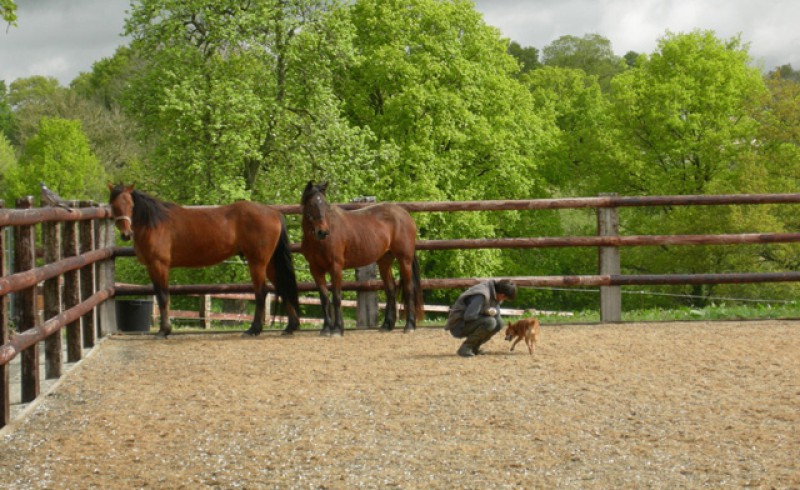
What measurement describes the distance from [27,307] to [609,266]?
7.35m

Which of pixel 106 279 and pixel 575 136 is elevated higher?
pixel 575 136

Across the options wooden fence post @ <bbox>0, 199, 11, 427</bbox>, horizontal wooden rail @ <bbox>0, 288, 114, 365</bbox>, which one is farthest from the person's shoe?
wooden fence post @ <bbox>0, 199, 11, 427</bbox>

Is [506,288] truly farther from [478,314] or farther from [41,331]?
[41,331]

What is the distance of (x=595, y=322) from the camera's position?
40.6 feet

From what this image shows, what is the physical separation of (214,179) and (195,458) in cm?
2393

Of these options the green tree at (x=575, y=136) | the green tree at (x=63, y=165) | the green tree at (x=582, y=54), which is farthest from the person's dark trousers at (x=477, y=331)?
the green tree at (x=582, y=54)

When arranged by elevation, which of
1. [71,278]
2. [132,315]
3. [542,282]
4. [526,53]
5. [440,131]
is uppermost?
[526,53]

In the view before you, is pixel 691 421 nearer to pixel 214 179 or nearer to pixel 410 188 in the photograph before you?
pixel 214 179

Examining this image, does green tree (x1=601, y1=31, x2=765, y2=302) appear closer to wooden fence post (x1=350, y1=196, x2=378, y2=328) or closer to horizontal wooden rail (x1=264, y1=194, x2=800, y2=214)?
horizontal wooden rail (x1=264, y1=194, x2=800, y2=214)

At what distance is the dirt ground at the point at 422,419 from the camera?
511 cm

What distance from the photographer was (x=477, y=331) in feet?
29.7

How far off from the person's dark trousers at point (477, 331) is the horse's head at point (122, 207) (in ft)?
12.2

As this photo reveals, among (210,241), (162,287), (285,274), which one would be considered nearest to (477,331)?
(285,274)

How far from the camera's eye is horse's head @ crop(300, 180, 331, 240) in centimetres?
1068
